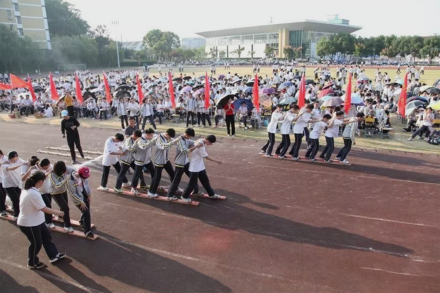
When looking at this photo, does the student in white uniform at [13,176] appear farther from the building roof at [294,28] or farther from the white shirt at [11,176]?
the building roof at [294,28]

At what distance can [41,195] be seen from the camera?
250 inches

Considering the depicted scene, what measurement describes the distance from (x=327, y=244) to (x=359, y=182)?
11.6 ft

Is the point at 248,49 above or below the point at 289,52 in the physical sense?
above

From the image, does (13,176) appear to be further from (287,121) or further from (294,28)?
(294,28)

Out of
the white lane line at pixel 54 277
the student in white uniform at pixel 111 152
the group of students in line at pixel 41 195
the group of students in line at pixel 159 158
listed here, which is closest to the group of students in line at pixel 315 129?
the group of students in line at pixel 159 158

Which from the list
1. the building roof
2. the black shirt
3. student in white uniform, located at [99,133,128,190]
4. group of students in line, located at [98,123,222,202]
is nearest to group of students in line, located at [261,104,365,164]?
group of students in line, located at [98,123,222,202]

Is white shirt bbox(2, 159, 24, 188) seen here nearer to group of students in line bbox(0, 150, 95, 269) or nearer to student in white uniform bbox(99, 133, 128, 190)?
group of students in line bbox(0, 150, 95, 269)

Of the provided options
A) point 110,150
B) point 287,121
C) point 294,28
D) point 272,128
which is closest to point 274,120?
point 272,128

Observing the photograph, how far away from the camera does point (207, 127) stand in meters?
16.1

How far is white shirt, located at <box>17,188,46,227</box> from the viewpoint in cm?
515

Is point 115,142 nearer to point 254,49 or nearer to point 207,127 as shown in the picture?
point 207,127

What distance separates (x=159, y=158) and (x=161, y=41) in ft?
290

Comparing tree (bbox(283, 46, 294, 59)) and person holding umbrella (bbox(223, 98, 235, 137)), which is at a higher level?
tree (bbox(283, 46, 294, 59))

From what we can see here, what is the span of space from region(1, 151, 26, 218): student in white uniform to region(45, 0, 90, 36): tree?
77899 millimetres
